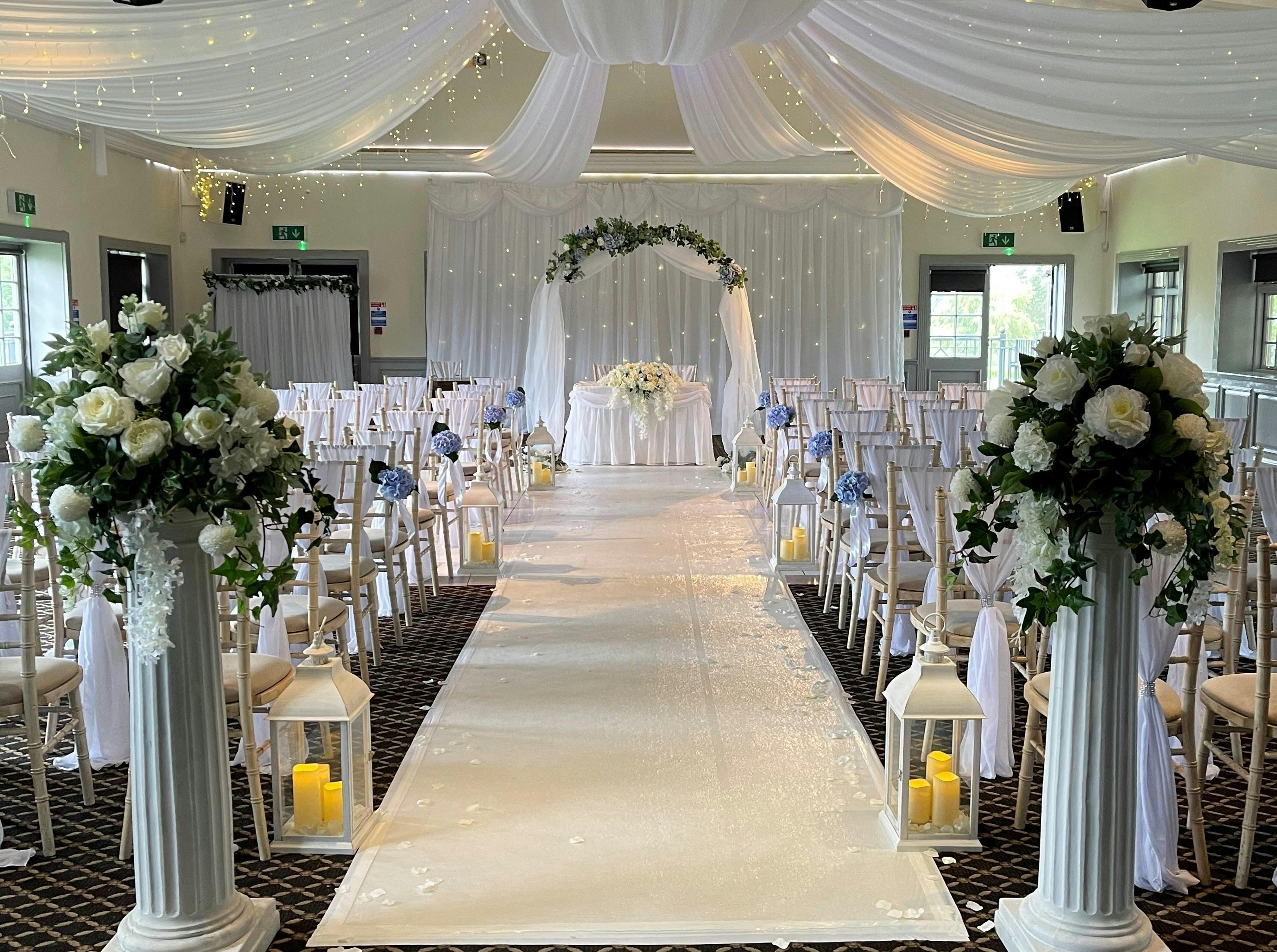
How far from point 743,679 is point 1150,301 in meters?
11.4

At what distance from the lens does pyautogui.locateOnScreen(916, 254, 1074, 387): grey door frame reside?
51.2ft

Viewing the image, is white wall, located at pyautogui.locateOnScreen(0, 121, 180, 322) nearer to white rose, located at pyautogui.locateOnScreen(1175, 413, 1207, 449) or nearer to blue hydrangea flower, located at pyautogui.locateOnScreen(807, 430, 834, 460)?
blue hydrangea flower, located at pyautogui.locateOnScreen(807, 430, 834, 460)

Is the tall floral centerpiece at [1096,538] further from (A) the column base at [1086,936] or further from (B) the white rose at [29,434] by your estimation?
(B) the white rose at [29,434]

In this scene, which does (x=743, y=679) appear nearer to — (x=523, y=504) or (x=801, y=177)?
(x=523, y=504)

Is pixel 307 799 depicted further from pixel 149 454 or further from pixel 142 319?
pixel 142 319

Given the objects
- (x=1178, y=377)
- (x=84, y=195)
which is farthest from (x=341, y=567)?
(x=84, y=195)

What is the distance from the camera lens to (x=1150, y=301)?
1477 cm

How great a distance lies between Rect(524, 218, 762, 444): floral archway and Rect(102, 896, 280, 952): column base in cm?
1021

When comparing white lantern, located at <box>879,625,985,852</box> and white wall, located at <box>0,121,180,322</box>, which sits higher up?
white wall, located at <box>0,121,180,322</box>

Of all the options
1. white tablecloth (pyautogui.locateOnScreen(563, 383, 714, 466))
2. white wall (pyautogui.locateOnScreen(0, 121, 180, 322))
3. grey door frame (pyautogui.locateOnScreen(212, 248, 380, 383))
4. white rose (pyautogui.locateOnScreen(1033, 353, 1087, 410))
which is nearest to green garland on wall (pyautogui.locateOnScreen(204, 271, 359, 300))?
grey door frame (pyautogui.locateOnScreen(212, 248, 380, 383))

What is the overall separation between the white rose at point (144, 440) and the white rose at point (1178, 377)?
2.26 metres

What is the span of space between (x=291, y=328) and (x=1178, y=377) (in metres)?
13.9

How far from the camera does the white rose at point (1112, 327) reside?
2.89 meters

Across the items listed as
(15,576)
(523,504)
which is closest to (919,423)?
(523,504)
